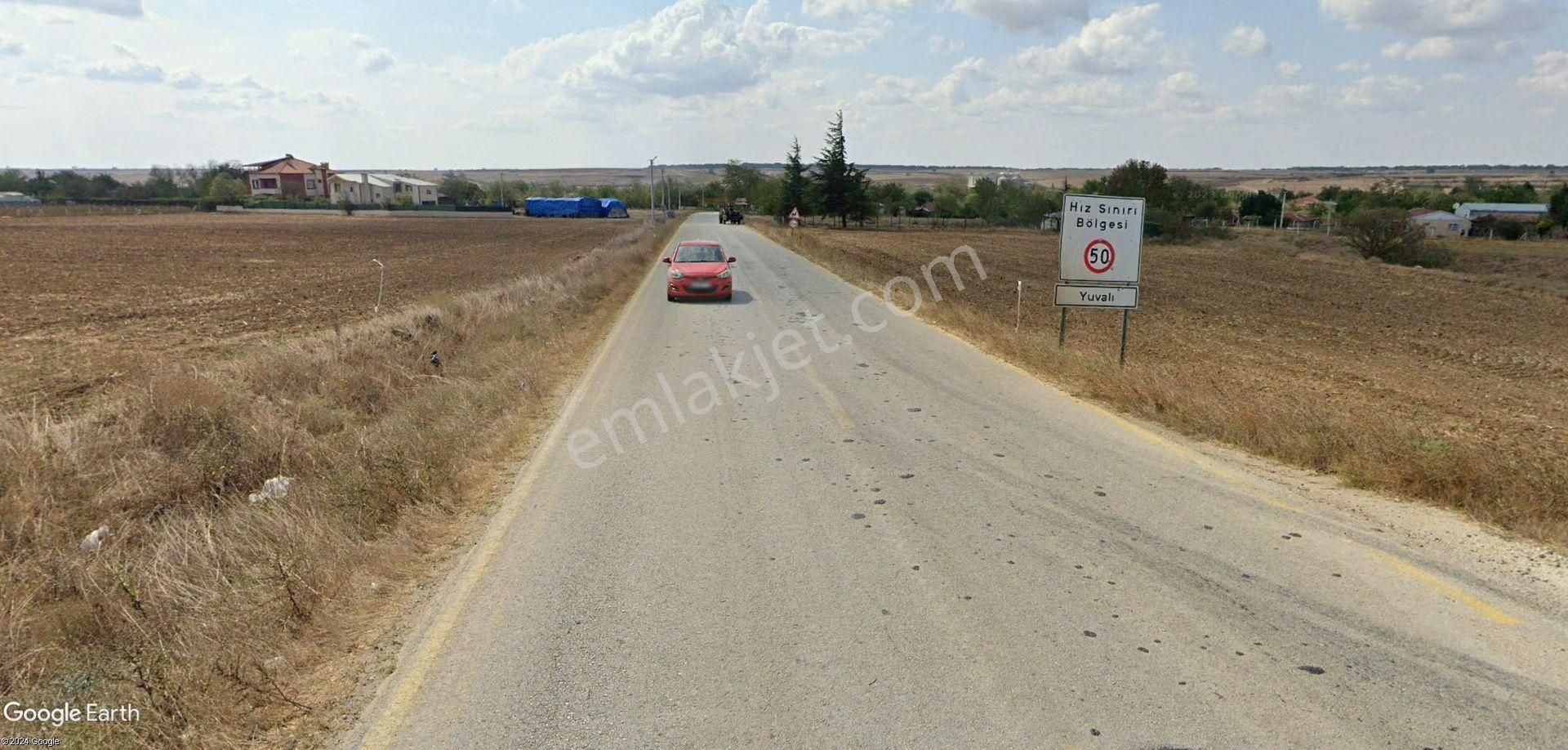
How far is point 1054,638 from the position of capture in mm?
4234

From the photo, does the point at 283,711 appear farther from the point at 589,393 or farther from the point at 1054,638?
the point at 589,393

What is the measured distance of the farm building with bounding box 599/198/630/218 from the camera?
114 metres

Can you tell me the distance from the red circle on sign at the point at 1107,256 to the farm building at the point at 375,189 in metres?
138

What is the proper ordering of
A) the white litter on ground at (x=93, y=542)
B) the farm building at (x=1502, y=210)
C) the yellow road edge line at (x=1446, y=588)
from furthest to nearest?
the farm building at (x=1502, y=210)
the white litter on ground at (x=93, y=542)
the yellow road edge line at (x=1446, y=588)

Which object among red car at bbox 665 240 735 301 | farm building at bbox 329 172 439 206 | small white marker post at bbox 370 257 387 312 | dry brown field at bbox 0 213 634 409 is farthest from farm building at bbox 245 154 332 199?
red car at bbox 665 240 735 301

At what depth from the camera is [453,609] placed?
4.67 metres

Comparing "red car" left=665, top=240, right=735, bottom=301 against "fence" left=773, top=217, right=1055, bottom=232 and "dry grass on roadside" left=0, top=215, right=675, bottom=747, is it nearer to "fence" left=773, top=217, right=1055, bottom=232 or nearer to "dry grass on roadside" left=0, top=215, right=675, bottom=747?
"dry grass on roadside" left=0, top=215, right=675, bottom=747

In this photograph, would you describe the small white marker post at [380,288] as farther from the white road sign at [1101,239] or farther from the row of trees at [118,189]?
the row of trees at [118,189]

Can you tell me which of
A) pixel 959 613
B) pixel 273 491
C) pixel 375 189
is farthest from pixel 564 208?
pixel 959 613

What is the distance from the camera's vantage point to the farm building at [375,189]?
141000mm

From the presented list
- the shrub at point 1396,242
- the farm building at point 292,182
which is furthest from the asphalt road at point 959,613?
the farm building at point 292,182

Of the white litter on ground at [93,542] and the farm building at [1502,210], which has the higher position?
the farm building at [1502,210]

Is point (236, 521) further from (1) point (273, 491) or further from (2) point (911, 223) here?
(2) point (911, 223)

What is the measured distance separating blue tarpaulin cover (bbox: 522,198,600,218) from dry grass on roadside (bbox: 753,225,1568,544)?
8192cm
